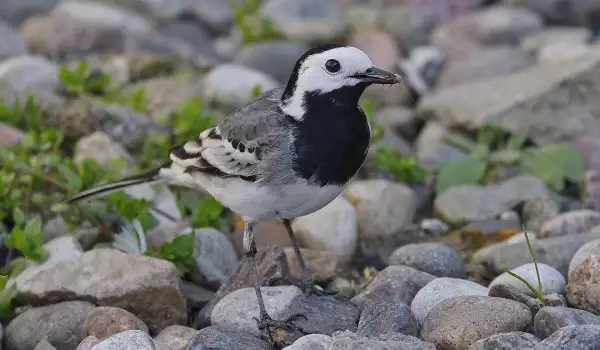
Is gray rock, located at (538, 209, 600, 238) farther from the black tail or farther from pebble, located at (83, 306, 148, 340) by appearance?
pebble, located at (83, 306, 148, 340)

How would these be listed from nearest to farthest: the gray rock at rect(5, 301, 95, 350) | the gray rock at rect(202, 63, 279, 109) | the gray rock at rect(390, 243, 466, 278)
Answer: the gray rock at rect(5, 301, 95, 350)
the gray rock at rect(390, 243, 466, 278)
the gray rock at rect(202, 63, 279, 109)

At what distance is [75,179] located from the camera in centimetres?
583

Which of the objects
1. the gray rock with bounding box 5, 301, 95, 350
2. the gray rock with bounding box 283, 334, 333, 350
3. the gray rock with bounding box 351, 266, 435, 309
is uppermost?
the gray rock with bounding box 283, 334, 333, 350

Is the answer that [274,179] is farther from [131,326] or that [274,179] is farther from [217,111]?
[217,111]

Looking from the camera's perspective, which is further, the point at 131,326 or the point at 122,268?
the point at 122,268

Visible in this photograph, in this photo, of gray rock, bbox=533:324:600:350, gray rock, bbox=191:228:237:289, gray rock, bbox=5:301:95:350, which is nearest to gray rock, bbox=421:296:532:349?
gray rock, bbox=533:324:600:350

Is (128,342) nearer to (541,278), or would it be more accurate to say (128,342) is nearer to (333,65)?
(333,65)

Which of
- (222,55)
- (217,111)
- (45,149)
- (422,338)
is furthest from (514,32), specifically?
(422,338)

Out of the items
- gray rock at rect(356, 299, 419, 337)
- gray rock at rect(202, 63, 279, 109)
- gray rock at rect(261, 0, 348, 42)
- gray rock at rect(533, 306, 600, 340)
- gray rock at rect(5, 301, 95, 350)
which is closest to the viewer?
gray rock at rect(533, 306, 600, 340)

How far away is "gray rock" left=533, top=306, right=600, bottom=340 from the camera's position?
4010 mm

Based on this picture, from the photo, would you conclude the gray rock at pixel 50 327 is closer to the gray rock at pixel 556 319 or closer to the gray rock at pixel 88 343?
the gray rock at pixel 88 343

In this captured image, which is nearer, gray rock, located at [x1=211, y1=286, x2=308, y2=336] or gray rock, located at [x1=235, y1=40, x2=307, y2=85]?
gray rock, located at [x1=211, y1=286, x2=308, y2=336]

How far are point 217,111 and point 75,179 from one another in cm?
178

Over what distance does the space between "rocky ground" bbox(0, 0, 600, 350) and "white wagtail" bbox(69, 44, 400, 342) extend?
21.1 inches
